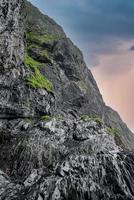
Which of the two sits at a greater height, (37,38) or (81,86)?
(37,38)

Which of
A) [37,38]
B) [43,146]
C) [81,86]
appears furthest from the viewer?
[81,86]

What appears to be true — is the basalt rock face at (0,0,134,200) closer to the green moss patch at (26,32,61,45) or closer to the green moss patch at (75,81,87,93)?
the green moss patch at (26,32,61,45)

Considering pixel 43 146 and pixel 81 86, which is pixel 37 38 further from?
pixel 43 146

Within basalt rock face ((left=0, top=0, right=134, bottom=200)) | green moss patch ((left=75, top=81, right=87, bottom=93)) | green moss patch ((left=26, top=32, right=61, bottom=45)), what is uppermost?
green moss patch ((left=26, top=32, right=61, bottom=45))

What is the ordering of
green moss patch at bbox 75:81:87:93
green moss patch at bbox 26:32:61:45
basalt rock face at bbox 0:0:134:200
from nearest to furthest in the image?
basalt rock face at bbox 0:0:134:200, green moss patch at bbox 26:32:61:45, green moss patch at bbox 75:81:87:93

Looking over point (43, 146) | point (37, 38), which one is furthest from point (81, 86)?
point (43, 146)

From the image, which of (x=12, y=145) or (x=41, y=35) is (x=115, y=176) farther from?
(x=41, y=35)

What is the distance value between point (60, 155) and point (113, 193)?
7300 millimetres

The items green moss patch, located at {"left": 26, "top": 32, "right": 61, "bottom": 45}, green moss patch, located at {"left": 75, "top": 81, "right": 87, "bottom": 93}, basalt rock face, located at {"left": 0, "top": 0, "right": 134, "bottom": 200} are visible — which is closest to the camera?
basalt rock face, located at {"left": 0, "top": 0, "right": 134, "bottom": 200}

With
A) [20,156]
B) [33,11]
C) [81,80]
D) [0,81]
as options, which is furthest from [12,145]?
[33,11]

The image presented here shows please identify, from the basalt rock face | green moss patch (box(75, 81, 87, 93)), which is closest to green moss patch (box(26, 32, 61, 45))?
green moss patch (box(75, 81, 87, 93))

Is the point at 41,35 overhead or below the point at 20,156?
overhead

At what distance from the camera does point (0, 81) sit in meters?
36.2

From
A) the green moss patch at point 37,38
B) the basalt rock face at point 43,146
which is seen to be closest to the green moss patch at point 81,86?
the green moss patch at point 37,38
